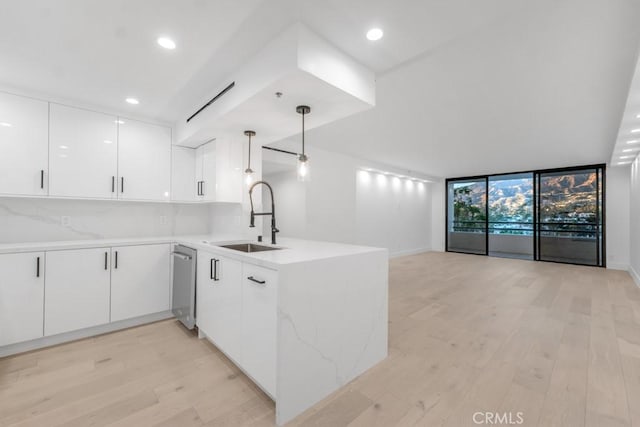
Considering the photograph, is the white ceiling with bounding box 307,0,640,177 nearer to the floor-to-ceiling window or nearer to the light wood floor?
the floor-to-ceiling window

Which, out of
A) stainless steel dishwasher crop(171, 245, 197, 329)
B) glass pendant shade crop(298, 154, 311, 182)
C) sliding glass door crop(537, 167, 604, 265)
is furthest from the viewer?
sliding glass door crop(537, 167, 604, 265)

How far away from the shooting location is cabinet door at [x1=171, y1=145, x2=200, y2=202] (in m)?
3.45

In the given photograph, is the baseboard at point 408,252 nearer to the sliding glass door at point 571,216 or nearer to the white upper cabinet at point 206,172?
the sliding glass door at point 571,216

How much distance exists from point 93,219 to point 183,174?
1083 mm

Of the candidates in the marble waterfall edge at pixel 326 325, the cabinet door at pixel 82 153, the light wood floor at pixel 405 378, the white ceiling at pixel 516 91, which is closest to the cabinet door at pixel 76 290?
the light wood floor at pixel 405 378

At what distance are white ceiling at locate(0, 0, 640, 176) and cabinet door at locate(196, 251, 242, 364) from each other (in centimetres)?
159

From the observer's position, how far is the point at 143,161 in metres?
3.22

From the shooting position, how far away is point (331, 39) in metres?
1.87

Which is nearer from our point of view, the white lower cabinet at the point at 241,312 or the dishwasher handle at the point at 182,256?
the white lower cabinet at the point at 241,312

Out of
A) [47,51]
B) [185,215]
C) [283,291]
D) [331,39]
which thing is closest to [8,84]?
[47,51]

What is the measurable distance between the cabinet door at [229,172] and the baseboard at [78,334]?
4.83ft

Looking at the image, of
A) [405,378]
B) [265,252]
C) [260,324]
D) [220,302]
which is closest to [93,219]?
[220,302]

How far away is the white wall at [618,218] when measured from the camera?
6059mm

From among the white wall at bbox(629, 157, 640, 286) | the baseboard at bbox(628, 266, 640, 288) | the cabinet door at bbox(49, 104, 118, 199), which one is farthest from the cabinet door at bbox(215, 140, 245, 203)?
the baseboard at bbox(628, 266, 640, 288)
